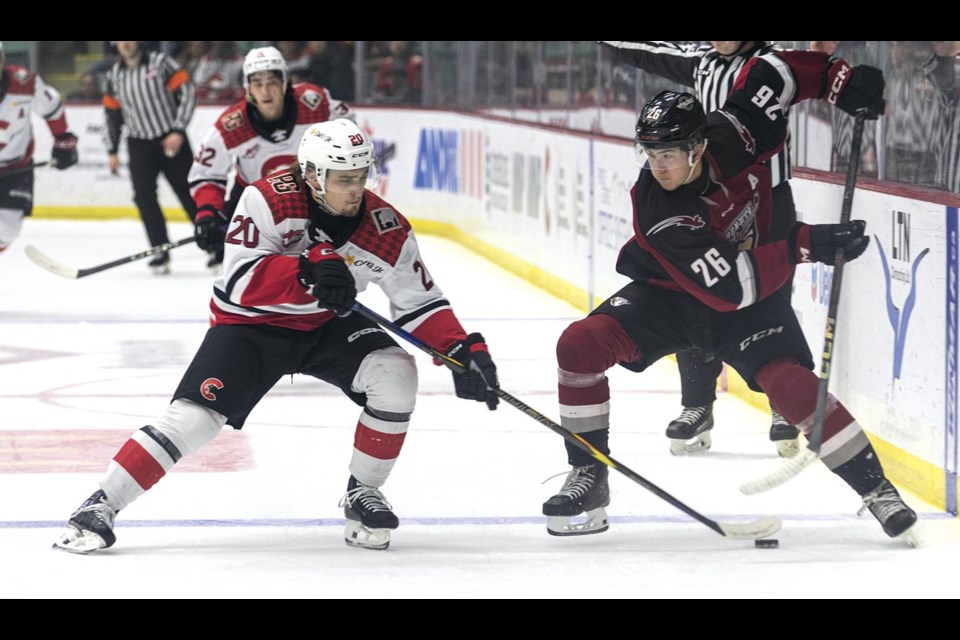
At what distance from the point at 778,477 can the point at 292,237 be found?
1.23 meters

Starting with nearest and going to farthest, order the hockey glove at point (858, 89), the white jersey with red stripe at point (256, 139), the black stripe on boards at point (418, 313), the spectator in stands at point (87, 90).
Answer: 1. the black stripe on boards at point (418, 313)
2. the hockey glove at point (858, 89)
3. the white jersey with red stripe at point (256, 139)
4. the spectator in stands at point (87, 90)

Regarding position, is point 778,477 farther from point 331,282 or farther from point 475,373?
point 331,282

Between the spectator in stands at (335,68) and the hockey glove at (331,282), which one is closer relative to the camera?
the hockey glove at (331,282)

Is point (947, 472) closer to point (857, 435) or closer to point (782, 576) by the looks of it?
point (857, 435)

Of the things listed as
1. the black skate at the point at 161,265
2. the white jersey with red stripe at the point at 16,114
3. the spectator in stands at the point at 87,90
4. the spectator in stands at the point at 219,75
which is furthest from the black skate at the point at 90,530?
the spectator in stands at the point at 87,90

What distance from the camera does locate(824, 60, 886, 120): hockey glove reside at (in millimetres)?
4242

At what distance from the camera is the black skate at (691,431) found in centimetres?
502

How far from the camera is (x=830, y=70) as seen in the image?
436 cm

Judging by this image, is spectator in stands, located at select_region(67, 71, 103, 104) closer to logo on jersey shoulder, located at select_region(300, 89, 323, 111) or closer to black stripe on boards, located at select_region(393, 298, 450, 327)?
logo on jersey shoulder, located at select_region(300, 89, 323, 111)

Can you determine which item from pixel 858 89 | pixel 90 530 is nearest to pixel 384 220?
pixel 90 530

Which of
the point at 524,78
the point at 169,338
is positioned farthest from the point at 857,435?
the point at 524,78

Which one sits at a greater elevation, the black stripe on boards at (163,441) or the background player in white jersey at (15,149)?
the background player in white jersey at (15,149)

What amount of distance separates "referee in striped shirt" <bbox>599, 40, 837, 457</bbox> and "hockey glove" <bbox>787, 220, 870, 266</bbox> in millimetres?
833

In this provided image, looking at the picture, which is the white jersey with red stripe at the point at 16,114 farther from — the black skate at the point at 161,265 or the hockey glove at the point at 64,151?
the black skate at the point at 161,265
